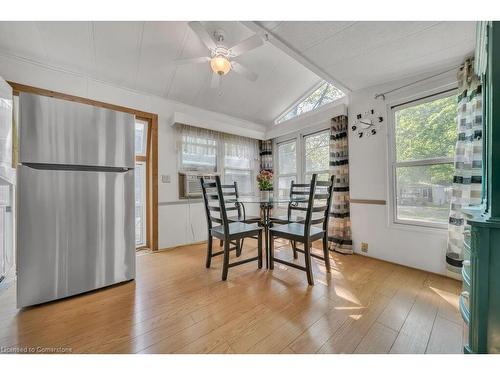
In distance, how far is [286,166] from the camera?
400 centimetres

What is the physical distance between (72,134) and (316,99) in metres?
3.35

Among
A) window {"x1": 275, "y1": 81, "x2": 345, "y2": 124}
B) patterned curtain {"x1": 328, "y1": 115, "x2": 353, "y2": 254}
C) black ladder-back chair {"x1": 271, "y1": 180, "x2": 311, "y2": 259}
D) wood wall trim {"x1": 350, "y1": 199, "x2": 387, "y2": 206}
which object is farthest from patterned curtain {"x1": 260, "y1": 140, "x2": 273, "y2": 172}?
wood wall trim {"x1": 350, "y1": 199, "x2": 387, "y2": 206}

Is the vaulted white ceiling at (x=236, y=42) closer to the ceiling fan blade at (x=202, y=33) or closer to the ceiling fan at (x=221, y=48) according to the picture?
the ceiling fan at (x=221, y=48)

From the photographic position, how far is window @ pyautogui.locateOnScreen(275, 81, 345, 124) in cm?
315

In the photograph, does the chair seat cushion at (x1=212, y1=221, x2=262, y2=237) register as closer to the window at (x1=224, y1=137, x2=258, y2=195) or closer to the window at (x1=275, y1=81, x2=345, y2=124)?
the window at (x1=224, y1=137, x2=258, y2=195)

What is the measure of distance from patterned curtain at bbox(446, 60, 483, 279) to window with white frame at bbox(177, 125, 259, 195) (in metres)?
2.95

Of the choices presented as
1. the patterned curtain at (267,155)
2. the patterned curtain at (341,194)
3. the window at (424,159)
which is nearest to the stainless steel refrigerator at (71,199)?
the patterned curtain at (341,194)

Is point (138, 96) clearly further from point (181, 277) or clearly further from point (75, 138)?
point (181, 277)

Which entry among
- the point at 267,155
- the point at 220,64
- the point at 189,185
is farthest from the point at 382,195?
the point at 189,185

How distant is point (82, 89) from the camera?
2459 mm

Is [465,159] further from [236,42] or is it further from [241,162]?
[241,162]
